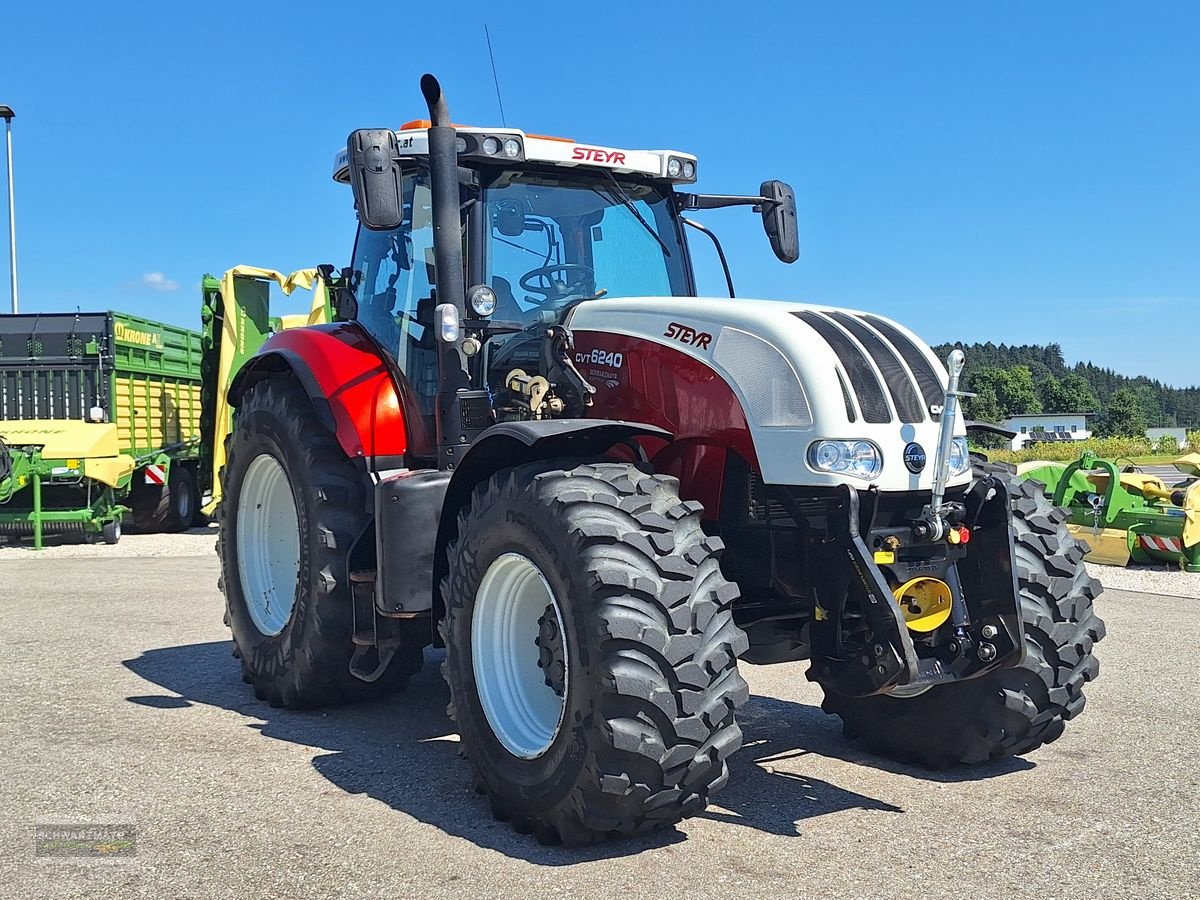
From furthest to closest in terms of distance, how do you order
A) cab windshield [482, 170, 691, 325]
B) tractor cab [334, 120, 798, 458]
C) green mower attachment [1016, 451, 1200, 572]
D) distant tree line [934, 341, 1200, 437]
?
distant tree line [934, 341, 1200, 437], green mower attachment [1016, 451, 1200, 572], cab windshield [482, 170, 691, 325], tractor cab [334, 120, 798, 458]

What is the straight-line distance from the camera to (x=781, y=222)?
19.1 ft

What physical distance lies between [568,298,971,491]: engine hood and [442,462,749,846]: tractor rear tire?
43 cm

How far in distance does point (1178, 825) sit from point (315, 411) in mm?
4085

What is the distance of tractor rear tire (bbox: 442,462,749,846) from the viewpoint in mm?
3621

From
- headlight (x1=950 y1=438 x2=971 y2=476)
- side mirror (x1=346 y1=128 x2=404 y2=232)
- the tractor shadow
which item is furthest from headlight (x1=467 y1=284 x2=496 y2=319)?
headlight (x1=950 y1=438 x2=971 y2=476)

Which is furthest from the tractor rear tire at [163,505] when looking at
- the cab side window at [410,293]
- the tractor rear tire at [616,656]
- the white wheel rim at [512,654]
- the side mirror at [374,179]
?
the tractor rear tire at [616,656]

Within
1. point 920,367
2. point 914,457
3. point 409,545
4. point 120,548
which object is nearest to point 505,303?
point 409,545

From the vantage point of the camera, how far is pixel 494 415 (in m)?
5.06

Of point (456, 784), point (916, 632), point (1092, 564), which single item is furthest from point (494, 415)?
point (1092, 564)

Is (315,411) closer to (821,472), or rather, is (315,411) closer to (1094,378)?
(821,472)

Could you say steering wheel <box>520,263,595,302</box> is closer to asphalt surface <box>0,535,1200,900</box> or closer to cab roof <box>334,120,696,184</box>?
cab roof <box>334,120,696,184</box>

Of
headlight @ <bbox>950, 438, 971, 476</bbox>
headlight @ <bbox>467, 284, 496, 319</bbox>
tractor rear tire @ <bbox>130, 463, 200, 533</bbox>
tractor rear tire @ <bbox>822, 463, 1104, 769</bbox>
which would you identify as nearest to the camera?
headlight @ <bbox>950, 438, 971, 476</bbox>

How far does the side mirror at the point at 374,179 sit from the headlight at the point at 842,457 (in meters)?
1.86

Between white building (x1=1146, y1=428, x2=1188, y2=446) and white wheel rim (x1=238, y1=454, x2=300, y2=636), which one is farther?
white building (x1=1146, y1=428, x2=1188, y2=446)
